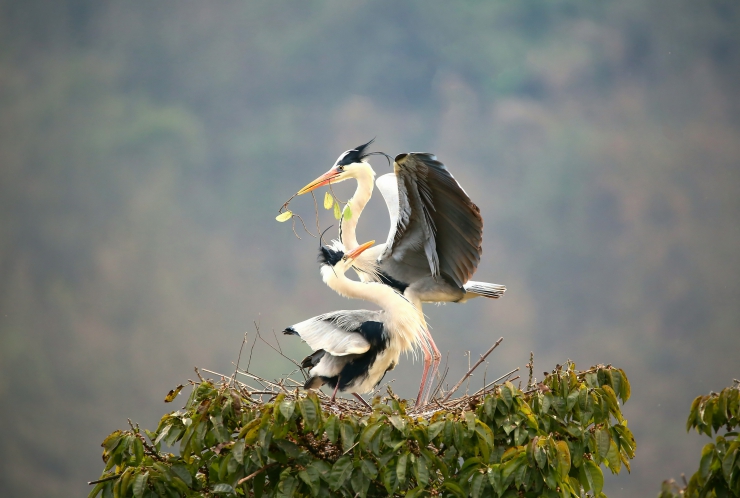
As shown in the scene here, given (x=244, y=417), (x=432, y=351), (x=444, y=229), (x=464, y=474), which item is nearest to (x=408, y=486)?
(x=464, y=474)

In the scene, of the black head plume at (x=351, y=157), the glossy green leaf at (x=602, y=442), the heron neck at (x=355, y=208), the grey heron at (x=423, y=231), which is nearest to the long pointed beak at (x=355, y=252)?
the grey heron at (x=423, y=231)

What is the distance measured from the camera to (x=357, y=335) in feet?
9.85

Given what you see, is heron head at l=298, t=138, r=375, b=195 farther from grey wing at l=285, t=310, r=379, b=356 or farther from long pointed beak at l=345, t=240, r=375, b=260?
grey wing at l=285, t=310, r=379, b=356

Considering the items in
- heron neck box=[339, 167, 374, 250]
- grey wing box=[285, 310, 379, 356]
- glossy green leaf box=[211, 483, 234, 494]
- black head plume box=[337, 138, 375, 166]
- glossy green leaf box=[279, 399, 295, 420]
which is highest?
black head plume box=[337, 138, 375, 166]

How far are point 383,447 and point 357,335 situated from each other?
0.93m

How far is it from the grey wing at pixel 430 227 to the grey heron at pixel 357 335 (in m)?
0.33

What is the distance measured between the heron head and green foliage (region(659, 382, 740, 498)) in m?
2.07

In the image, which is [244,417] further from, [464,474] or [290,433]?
[464,474]

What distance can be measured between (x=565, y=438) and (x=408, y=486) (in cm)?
50

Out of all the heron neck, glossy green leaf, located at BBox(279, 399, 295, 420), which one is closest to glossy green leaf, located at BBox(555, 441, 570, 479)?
glossy green leaf, located at BBox(279, 399, 295, 420)

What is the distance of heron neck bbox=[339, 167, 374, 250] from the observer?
3.59 m

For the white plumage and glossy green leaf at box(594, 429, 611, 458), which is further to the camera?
the white plumage

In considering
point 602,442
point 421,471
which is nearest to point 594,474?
point 602,442

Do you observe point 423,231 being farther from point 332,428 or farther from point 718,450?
point 718,450
